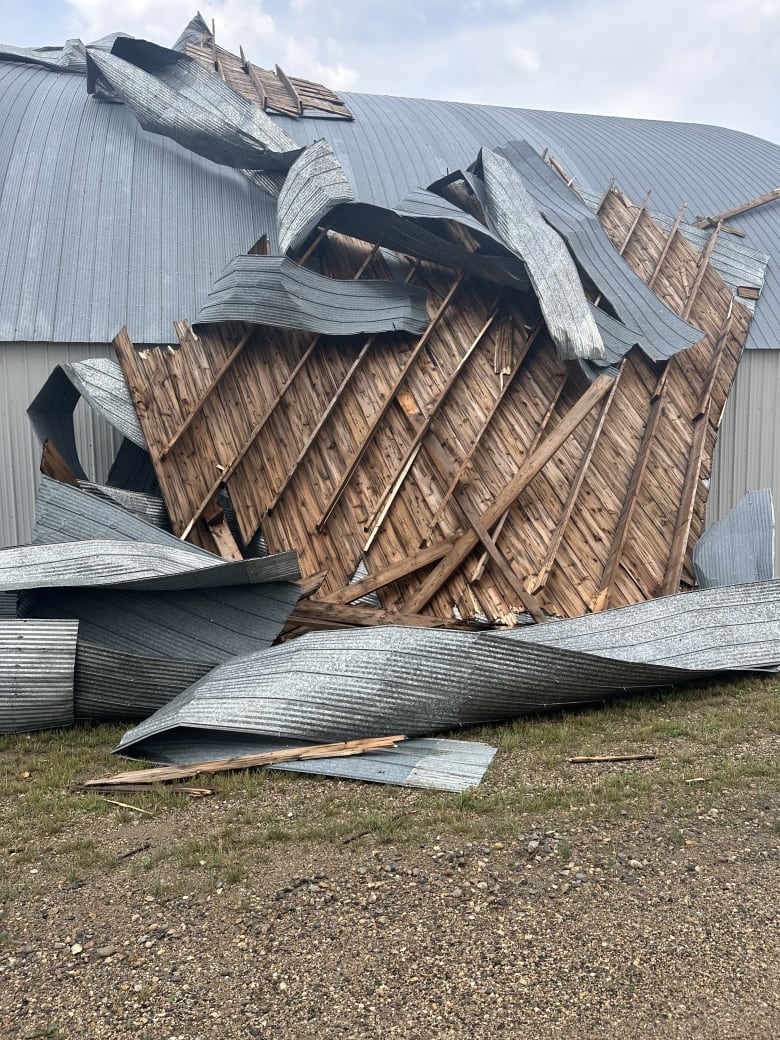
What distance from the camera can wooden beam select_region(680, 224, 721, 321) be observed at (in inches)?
499

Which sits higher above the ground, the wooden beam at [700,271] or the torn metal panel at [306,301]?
the wooden beam at [700,271]

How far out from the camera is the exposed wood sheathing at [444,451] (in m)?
9.56

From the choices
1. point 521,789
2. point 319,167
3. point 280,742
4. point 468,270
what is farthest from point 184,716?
point 319,167

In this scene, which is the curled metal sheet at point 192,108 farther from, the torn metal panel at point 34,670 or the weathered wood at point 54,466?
the torn metal panel at point 34,670

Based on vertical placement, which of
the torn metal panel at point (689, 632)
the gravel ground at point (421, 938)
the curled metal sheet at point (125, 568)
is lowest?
the gravel ground at point (421, 938)

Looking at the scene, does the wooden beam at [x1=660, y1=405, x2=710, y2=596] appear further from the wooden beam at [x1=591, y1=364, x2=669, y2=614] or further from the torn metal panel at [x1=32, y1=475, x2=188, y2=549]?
the torn metal panel at [x1=32, y1=475, x2=188, y2=549]

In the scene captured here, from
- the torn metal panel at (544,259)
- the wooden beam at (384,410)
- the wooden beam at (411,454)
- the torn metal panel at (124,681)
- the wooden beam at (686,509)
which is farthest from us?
the torn metal panel at (544,259)

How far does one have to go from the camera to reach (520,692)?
23.0 ft

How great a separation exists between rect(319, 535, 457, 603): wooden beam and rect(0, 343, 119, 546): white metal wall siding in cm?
459

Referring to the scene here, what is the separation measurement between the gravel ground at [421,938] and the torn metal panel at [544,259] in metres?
6.92

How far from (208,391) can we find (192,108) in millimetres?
5971

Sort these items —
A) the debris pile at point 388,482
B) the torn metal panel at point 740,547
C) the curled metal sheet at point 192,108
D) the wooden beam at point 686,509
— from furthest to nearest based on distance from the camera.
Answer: the curled metal sheet at point 192,108, the wooden beam at point 686,509, the torn metal panel at point 740,547, the debris pile at point 388,482

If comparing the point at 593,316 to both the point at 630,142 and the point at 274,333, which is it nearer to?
the point at 274,333

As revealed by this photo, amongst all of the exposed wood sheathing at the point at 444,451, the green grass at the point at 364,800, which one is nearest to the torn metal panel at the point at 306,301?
the exposed wood sheathing at the point at 444,451
